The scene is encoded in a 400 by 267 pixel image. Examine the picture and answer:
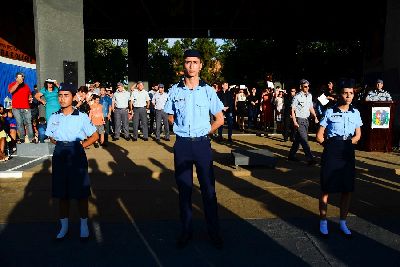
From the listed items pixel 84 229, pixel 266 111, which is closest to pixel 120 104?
pixel 266 111

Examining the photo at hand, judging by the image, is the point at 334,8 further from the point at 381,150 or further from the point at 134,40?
the point at 134,40

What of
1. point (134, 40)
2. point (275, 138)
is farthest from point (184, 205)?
point (134, 40)

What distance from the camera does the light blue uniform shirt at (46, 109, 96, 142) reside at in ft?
13.6

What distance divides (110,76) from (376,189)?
3978cm

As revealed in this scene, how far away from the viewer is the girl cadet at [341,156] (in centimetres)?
429

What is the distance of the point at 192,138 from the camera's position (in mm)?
3984

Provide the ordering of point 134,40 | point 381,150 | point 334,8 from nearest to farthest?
point 381,150 → point 334,8 → point 134,40

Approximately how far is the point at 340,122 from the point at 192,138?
179 centimetres

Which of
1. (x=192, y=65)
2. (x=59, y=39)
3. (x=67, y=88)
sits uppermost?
(x=59, y=39)

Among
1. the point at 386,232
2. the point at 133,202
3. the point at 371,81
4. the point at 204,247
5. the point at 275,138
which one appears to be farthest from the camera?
the point at 371,81

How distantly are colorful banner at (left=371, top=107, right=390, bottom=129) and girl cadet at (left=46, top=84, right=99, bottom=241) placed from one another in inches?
327

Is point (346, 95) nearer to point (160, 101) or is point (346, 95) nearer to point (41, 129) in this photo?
point (160, 101)

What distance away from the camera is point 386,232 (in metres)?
4.38

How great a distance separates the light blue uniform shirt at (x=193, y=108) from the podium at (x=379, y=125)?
738 cm
